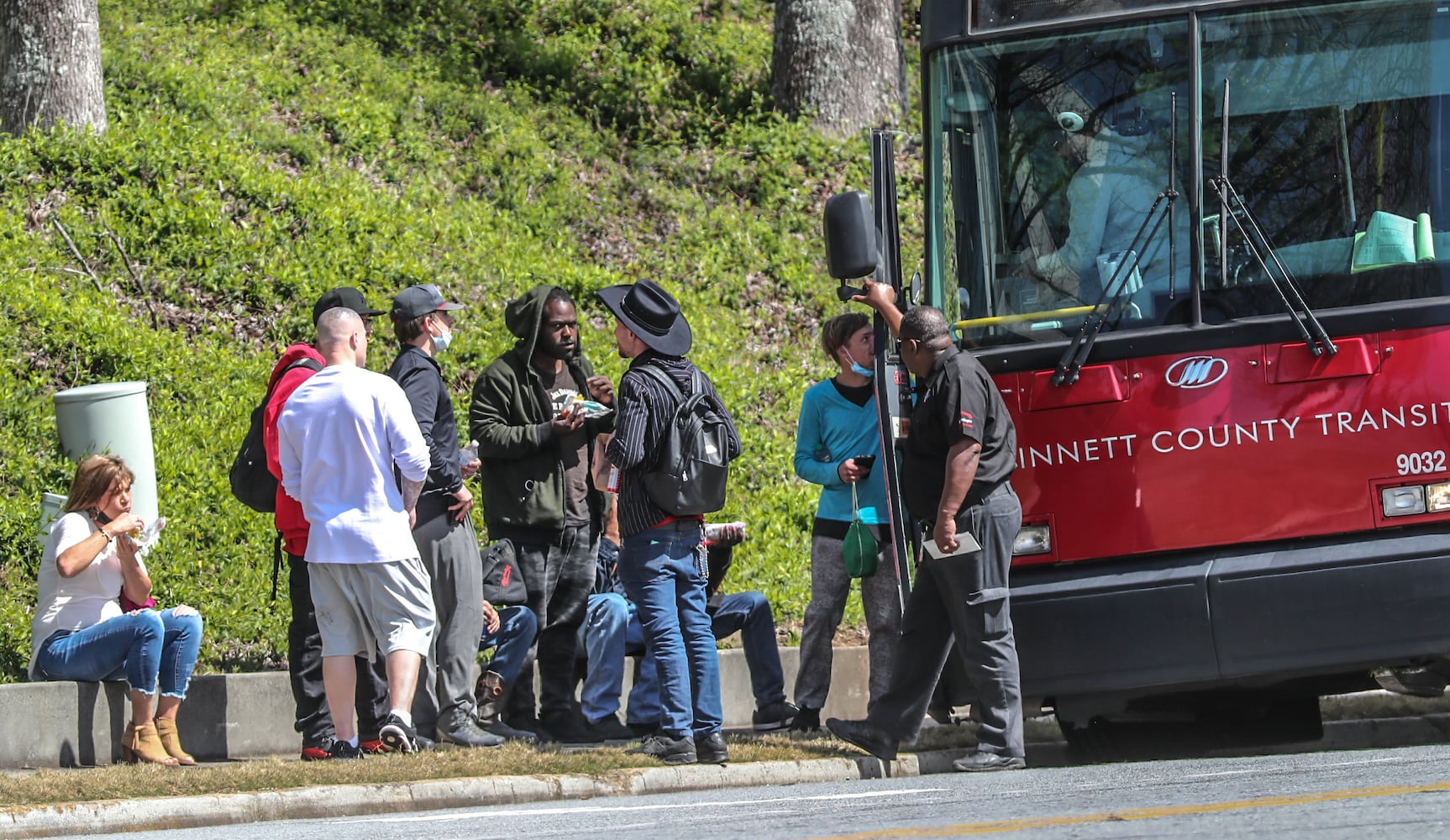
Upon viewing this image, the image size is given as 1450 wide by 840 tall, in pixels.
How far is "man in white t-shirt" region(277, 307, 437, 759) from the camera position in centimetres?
722

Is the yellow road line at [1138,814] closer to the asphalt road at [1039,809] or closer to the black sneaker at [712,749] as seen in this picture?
the asphalt road at [1039,809]

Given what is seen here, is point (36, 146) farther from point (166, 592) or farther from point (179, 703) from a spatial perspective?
point (179, 703)

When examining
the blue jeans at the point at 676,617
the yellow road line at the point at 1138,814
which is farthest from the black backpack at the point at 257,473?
the yellow road line at the point at 1138,814

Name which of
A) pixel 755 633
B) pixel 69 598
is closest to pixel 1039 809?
pixel 755 633

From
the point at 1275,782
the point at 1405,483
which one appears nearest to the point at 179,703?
the point at 1275,782

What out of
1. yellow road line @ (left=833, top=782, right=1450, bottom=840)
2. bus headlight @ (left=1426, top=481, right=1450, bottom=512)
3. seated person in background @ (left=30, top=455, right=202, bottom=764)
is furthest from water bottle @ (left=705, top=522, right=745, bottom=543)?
yellow road line @ (left=833, top=782, right=1450, bottom=840)

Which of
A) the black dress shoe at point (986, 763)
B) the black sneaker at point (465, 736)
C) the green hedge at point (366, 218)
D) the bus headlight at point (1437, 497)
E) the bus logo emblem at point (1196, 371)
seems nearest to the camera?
the bus headlight at point (1437, 497)

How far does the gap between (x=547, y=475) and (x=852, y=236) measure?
6.38 feet

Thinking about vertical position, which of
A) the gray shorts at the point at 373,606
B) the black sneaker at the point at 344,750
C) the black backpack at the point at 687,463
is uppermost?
the black backpack at the point at 687,463

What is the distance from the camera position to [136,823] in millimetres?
6137

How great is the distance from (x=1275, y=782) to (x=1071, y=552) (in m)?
1.49

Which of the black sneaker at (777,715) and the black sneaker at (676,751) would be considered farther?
the black sneaker at (777,715)

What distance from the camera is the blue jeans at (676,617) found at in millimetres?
7535

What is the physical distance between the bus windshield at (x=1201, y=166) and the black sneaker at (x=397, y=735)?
2.87m
